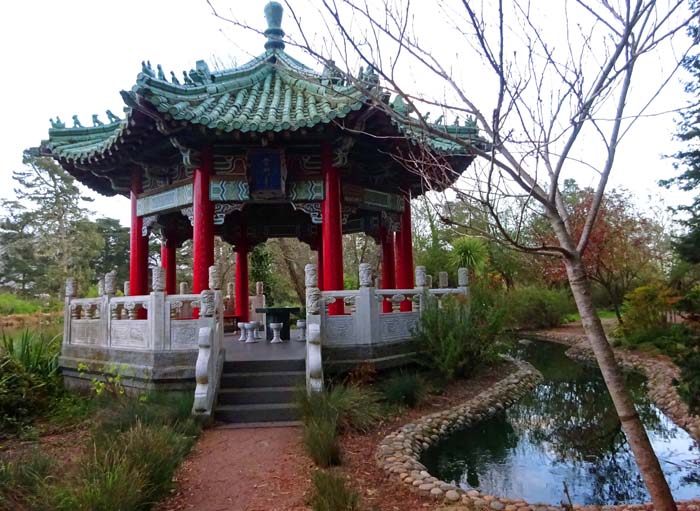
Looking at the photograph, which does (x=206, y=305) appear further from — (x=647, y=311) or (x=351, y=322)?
(x=647, y=311)

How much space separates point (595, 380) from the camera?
11.1m

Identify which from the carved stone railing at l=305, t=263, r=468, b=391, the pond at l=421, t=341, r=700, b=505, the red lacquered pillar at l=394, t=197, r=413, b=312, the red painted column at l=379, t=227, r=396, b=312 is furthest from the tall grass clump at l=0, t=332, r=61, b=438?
the red painted column at l=379, t=227, r=396, b=312

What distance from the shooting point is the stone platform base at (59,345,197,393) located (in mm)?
6438

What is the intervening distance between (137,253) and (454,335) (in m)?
5.76

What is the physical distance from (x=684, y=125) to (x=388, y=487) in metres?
14.7

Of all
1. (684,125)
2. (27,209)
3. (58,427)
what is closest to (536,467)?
(58,427)

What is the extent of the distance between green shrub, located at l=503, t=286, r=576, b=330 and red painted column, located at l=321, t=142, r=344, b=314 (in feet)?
48.2

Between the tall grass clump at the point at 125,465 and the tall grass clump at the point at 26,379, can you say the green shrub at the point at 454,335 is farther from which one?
the tall grass clump at the point at 26,379

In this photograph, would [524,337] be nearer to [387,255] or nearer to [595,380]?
[595,380]

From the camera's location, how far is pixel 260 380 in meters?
6.59

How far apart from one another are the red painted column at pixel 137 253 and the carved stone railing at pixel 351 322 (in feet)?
12.2

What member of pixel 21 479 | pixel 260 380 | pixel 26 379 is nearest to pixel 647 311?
pixel 260 380

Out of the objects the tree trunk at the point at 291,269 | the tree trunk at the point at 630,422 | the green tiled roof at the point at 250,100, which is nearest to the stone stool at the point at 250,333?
the green tiled roof at the point at 250,100

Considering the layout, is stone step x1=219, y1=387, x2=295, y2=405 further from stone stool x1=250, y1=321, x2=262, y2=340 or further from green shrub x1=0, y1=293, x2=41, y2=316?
green shrub x1=0, y1=293, x2=41, y2=316
